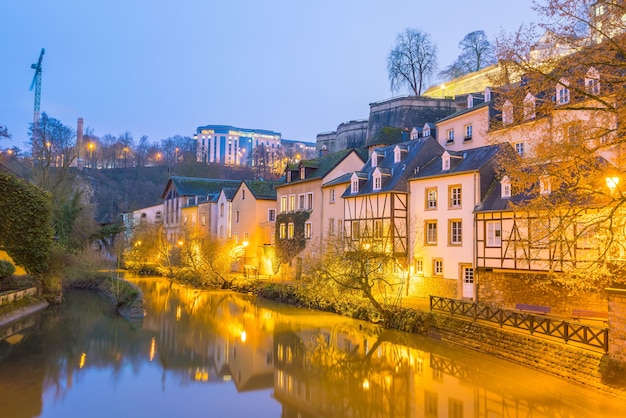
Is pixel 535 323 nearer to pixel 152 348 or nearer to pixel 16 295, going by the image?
pixel 152 348

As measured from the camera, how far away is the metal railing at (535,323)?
1389 centimetres

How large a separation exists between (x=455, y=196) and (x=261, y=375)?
1259 centimetres

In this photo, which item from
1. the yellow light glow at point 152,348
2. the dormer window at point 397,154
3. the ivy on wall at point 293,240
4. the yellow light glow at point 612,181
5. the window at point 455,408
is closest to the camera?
the yellow light glow at point 612,181

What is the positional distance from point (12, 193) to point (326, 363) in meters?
16.4

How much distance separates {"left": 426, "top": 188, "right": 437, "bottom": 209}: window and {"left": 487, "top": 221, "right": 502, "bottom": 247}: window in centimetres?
353

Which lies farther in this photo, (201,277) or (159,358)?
(201,277)

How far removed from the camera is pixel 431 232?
24547mm

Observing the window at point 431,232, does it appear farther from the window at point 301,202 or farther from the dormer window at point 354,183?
the window at point 301,202

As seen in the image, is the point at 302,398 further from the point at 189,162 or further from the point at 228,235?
the point at 189,162

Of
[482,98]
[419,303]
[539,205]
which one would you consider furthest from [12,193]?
[482,98]

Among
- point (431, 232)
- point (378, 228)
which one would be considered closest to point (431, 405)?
point (431, 232)

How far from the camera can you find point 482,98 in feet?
107

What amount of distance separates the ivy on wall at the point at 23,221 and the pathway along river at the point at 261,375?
312cm

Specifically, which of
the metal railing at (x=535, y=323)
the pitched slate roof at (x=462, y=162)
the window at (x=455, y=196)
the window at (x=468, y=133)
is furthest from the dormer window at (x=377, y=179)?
the metal railing at (x=535, y=323)
